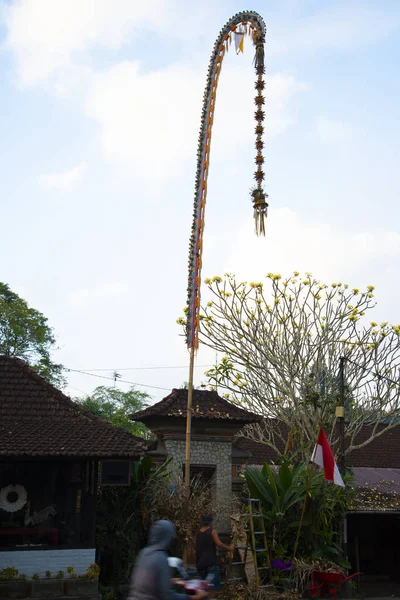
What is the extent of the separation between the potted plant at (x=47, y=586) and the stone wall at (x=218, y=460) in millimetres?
3809

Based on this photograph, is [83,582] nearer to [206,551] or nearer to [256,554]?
[256,554]

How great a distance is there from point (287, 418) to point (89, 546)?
7.03m

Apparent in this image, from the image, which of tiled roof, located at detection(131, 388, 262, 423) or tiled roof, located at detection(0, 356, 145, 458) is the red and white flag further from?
tiled roof, located at detection(0, 356, 145, 458)

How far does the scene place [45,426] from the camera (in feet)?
42.5

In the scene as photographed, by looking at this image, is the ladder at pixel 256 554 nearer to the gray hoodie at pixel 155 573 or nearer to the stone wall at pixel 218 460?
the stone wall at pixel 218 460

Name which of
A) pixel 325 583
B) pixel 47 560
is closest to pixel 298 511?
pixel 325 583

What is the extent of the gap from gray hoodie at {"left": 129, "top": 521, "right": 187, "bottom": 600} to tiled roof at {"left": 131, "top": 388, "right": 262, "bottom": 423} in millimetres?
9484

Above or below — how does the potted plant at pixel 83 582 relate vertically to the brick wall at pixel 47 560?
below

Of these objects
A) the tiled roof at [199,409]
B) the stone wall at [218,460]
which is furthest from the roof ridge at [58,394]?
the stone wall at [218,460]

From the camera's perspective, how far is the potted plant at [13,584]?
11789mm

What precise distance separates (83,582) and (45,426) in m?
2.88

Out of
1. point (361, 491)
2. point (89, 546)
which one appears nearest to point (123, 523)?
point (89, 546)

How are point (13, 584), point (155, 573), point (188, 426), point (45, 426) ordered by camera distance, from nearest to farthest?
point (155, 573) → point (13, 584) → point (188, 426) → point (45, 426)

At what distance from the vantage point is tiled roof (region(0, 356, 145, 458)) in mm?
12039
